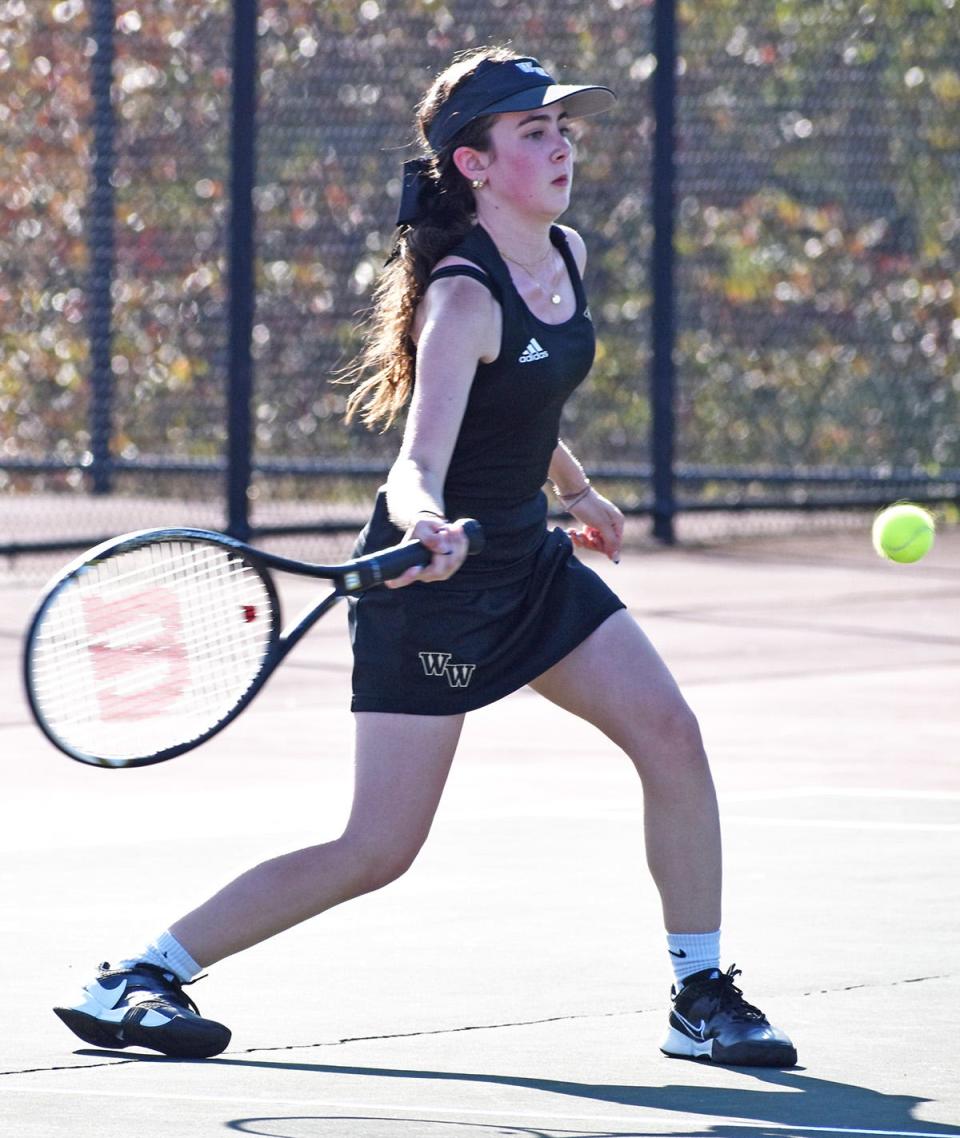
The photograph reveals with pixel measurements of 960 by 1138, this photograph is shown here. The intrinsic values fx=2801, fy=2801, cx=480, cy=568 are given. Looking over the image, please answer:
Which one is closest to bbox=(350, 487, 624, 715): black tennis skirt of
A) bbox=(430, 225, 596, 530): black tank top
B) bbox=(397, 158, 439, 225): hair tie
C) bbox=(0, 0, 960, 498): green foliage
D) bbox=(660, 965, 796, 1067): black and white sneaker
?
bbox=(430, 225, 596, 530): black tank top

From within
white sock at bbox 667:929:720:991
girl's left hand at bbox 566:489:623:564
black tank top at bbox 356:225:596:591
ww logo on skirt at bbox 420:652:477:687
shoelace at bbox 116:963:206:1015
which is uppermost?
black tank top at bbox 356:225:596:591

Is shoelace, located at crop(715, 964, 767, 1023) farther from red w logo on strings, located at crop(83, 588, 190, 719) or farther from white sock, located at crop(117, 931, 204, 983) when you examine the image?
red w logo on strings, located at crop(83, 588, 190, 719)

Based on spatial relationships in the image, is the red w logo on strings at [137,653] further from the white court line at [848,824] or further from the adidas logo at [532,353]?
the white court line at [848,824]

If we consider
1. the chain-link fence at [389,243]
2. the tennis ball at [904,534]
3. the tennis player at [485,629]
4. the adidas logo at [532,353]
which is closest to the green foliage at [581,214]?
the chain-link fence at [389,243]

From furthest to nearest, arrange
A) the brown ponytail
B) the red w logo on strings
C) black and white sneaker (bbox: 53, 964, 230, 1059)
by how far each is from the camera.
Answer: the brown ponytail → black and white sneaker (bbox: 53, 964, 230, 1059) → the red w logo on strings

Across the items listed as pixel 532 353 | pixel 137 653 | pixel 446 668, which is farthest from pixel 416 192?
pixel 137 653

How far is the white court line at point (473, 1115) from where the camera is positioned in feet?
14.3

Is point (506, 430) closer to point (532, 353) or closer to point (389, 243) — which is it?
point (532, 353)

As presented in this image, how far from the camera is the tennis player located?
4.90m

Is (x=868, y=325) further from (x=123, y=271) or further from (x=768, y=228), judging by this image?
(x=123, y=271)

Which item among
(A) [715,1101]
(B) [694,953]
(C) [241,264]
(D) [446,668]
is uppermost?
(C) [241,264]

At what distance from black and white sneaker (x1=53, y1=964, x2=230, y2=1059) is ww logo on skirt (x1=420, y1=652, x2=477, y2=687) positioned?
71cm

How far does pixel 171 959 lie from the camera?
195 inches

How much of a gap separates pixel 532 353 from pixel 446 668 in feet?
1.89
